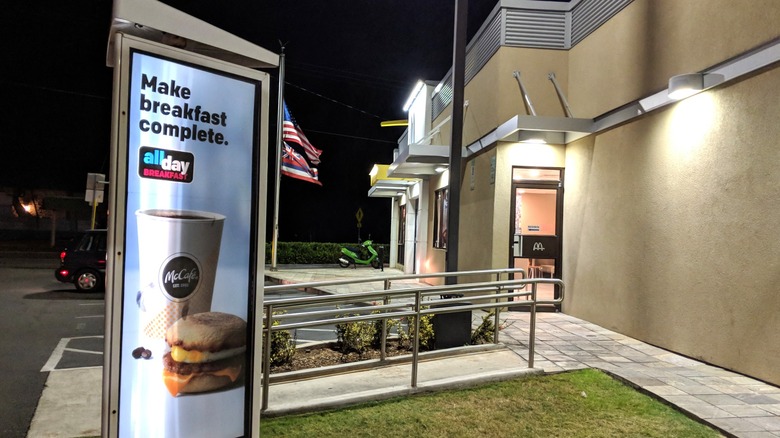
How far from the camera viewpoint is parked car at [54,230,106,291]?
40.9 ft

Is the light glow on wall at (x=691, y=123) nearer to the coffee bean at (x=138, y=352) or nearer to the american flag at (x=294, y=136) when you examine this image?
the coffee bean at (x=138, y=352)

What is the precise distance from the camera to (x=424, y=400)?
4641 mm

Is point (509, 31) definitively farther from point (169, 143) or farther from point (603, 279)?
point (169, 143)

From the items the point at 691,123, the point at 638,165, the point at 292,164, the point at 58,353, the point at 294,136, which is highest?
the point at 294,136

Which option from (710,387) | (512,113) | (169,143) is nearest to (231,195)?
(169,143)

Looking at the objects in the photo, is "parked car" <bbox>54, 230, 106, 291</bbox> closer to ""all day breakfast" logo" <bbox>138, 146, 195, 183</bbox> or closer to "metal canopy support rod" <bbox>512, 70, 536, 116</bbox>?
"metal canopy support rod" <bbox>512, 70, 536, 116</bbox>

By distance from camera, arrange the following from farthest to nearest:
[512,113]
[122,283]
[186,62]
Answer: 1. [512,113]
2. [186,62]
3. [122,283]

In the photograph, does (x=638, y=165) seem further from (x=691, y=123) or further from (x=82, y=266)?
(x=82, y=266)

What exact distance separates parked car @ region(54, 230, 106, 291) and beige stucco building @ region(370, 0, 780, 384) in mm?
8098

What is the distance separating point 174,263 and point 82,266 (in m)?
11.8

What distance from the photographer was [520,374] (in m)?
5.30

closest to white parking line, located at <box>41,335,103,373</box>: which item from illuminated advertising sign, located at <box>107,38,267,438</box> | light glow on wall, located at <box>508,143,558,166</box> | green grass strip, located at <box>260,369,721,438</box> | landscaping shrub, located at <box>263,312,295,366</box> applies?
landscaping shrub, located at <box>263,312,295,366</box>

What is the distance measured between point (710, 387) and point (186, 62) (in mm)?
5390

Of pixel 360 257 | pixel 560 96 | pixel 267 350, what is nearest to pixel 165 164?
pixel 267 350
